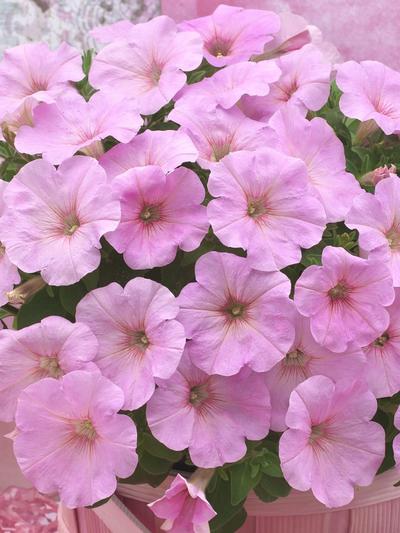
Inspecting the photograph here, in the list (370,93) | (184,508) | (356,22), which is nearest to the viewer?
(184,508)

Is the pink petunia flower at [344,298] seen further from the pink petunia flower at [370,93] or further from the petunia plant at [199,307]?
the pink petunia flower at [370,93]

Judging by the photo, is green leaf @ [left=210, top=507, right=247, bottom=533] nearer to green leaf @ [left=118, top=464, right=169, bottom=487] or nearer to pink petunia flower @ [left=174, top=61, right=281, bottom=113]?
green leaf @ [left=118, top=464, right=169, bottom=487]

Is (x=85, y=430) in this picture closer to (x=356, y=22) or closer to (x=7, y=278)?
(x=7, y=278)

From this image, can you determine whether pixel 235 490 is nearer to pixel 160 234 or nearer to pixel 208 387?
pixel 208 387

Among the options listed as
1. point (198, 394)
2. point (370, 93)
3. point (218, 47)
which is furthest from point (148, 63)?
point (198, 394)

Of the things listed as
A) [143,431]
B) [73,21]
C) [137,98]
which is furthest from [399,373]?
[73,21]

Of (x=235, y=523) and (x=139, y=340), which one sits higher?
(x=139, y=340)

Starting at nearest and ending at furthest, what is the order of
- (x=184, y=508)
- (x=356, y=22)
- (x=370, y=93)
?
(x=184, y=508), (x=370, y=93), (x=356, y=22)
